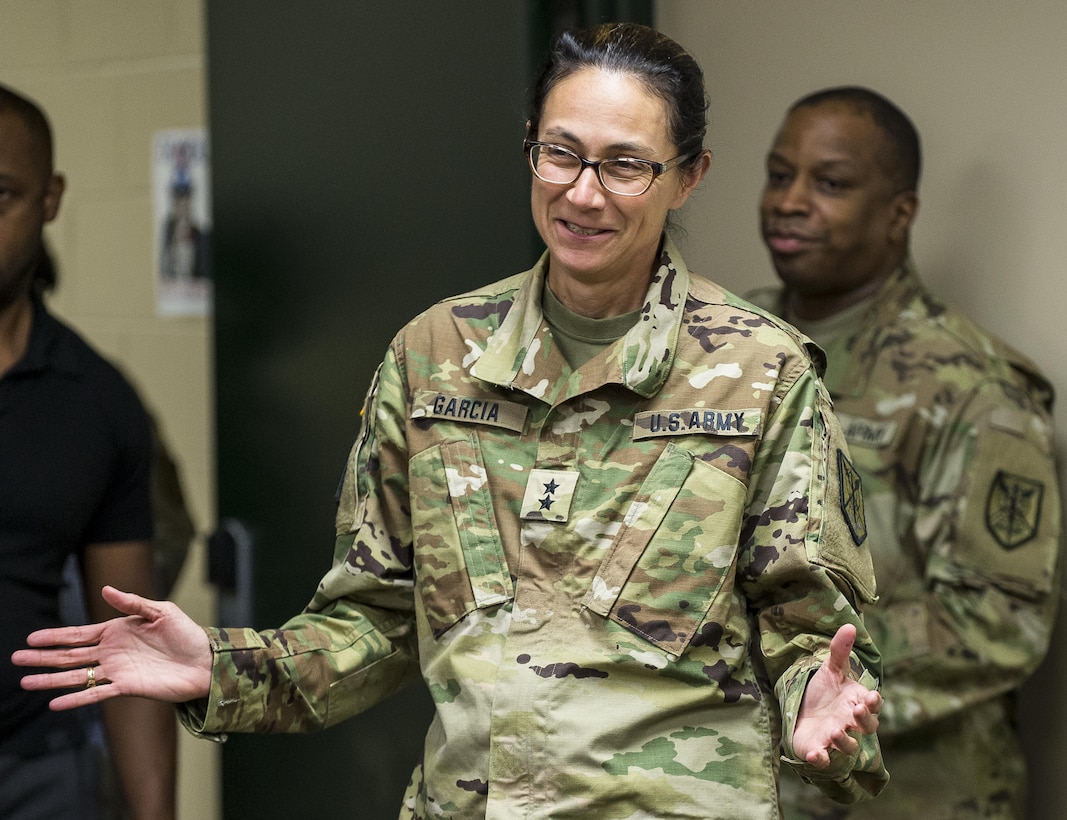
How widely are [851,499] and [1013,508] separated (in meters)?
0.88

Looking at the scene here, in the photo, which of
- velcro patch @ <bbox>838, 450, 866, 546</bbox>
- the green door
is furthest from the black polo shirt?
velcro patch @ <bbox>838, 450, 866, 546</bbox>

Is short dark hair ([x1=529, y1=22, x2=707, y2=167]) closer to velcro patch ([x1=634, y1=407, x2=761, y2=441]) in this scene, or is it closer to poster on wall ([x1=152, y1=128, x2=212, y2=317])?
velcro patch ([x1=634, y1=407, x2=761, y2=441])

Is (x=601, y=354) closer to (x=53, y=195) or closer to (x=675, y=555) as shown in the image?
(x=675, y=555)

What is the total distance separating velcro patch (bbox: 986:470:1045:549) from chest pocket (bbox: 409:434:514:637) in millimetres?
1103

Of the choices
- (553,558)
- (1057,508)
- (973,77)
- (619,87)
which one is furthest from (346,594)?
(973,77)

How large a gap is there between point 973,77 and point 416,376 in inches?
60.8

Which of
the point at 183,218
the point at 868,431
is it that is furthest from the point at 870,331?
the point at 183,218

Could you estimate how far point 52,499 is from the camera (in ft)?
6.59

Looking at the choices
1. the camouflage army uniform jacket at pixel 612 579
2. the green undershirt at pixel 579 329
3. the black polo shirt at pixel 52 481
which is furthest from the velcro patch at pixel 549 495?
the black polo shirt at pixel 52 481

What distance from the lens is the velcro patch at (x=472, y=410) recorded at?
5.05 feet

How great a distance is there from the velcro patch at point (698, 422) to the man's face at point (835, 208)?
1113 mm

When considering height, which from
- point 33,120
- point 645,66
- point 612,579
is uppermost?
point 645,66

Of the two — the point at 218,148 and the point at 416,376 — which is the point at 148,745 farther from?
the point at 218,148

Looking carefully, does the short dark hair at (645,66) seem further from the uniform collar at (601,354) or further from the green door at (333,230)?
the green door at (333,230)
